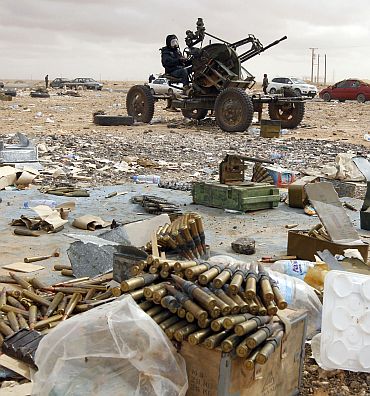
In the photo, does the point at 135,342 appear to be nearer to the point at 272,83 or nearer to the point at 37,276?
the point at 37,276

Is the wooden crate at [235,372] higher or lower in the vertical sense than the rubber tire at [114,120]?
lower

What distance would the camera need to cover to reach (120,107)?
30062 millimetres

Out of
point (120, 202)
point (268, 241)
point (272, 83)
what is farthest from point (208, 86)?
point (272, 83)

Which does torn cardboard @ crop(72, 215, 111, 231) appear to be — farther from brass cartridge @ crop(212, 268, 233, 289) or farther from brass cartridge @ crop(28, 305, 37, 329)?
brass cartridge @ crop(212, 268, 233, 289)

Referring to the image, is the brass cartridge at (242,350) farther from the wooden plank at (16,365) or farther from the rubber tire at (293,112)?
the rubber tire at (293,112)

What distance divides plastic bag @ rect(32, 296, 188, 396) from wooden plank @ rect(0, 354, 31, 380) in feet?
2.49

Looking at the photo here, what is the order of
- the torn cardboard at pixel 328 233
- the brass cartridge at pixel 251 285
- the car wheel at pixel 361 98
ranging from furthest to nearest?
the car wheel at pixel 361 98 < the torn cardboard at pixel 328 233 < the brass cartridge at pixel 251 285

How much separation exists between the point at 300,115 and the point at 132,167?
896 cm

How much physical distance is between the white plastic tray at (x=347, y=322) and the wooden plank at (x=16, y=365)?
180cm

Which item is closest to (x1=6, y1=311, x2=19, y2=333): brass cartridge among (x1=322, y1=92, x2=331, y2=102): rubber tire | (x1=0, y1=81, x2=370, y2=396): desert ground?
(x1=0, y1=81, x2=370, y2=396): desert ground

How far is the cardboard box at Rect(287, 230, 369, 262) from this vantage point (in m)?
5.93

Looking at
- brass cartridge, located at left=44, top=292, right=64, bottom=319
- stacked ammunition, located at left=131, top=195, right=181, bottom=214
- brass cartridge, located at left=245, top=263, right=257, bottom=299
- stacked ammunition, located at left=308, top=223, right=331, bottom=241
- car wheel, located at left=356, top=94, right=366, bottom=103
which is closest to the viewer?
brass cartridge, located at left=245, top=263, right=257, bottom=299

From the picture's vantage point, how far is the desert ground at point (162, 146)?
11.5 meters

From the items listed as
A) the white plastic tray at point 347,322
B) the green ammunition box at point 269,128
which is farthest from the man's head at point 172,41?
the white plastic tray at point 347,322
